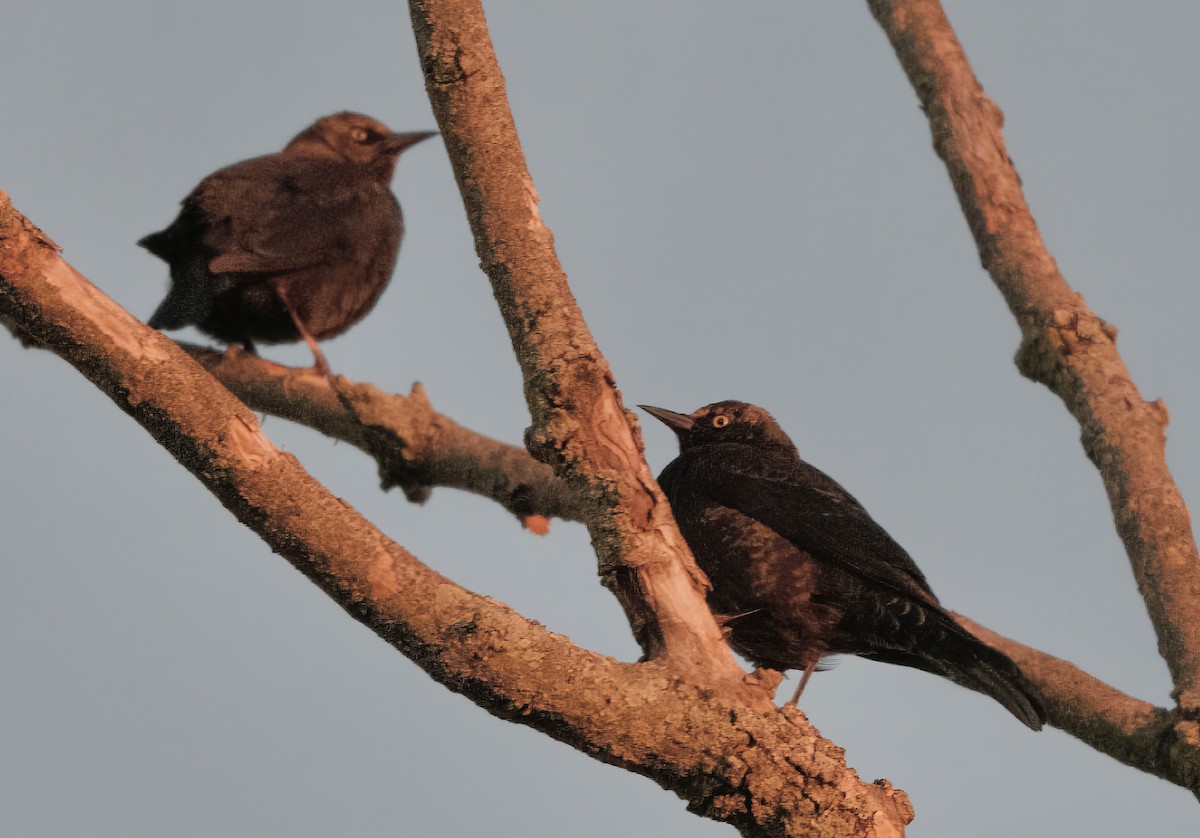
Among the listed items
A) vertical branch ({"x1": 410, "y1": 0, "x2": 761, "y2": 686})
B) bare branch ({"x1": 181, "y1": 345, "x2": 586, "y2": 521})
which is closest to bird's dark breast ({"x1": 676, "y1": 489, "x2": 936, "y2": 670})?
bare branch ({"x1": 181, "y1": 345, "x2": 586, "y2": 521})

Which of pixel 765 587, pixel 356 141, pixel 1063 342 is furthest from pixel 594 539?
pixel 356 141

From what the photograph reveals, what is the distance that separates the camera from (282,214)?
22.6ft

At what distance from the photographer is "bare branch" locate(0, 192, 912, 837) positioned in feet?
10.4

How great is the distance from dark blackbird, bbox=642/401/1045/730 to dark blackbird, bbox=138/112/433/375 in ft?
8.53

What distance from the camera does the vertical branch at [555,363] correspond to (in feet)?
11.8

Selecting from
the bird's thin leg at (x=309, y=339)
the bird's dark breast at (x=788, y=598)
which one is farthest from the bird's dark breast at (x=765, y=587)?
the bird's thin leg at (x=309, y=339)

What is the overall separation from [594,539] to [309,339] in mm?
3643

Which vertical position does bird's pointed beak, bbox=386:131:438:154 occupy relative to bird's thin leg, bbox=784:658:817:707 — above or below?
above

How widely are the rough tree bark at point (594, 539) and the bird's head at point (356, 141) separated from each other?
12.9 ft

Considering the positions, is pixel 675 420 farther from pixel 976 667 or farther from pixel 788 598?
pixel 976 667

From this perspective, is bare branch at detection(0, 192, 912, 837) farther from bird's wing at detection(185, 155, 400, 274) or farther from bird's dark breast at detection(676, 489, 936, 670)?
bird's wing at detection(185, 155, 400, 274)

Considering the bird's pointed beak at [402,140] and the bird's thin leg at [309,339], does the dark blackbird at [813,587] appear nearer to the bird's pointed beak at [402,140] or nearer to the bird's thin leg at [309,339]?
the bird's thin leg at [309,339]

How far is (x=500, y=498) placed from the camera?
594 centimetres

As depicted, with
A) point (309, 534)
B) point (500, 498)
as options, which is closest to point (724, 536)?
point (500, 498)
